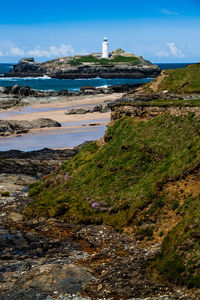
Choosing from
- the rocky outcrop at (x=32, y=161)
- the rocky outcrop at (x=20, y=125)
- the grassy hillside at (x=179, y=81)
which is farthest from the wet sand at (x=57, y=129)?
the grassy hillside at (x=179, y=81)

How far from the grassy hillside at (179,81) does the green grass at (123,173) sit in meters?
17.4

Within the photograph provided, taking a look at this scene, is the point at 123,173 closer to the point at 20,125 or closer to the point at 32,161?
the point at 32,161

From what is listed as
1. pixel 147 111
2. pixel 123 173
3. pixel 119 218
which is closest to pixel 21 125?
pixel 147 111

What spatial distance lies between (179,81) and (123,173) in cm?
2319

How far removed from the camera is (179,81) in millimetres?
41719

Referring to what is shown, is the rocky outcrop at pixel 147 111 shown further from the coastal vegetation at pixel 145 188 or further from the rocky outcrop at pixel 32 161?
the rocky outcrop at pixel 32 161

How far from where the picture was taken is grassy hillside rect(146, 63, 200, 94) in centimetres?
4024

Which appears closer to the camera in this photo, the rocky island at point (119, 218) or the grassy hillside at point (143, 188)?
the rocky island at point (119, 218)

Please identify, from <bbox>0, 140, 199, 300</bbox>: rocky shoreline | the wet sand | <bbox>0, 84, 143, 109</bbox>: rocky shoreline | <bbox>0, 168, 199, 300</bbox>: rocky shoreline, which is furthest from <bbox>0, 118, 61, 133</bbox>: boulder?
<bbox>0, 84, 143, 109</bbox>: rocky shoreline

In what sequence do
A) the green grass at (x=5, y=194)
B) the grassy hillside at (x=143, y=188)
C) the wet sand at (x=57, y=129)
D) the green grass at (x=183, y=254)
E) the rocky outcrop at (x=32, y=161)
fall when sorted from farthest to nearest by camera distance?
1. the wet sand at (x=57, y=129)
2. the rocky outcrop at (x=32, y=161)
3. the green grass at (x=5, y=194)
4. the grassy hillside at (x=143, y=188)
5. the green grass at (x=183, y=254)

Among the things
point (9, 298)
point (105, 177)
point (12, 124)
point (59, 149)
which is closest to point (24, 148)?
point (59, 149)

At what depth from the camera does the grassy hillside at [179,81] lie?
40241mm

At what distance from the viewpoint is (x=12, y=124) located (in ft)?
182

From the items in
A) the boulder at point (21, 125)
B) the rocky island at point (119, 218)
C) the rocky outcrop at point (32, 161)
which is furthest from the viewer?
the boulder at point (21, 125)
